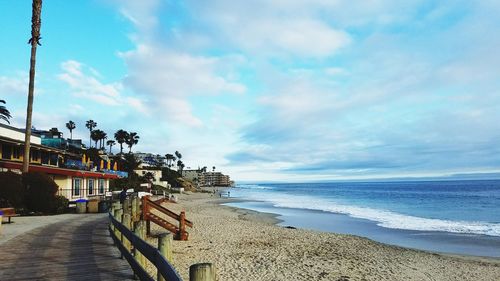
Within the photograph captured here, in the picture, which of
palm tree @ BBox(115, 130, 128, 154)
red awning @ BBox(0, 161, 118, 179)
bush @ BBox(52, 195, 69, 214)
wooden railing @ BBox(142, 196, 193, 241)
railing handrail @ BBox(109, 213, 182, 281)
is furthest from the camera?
palm tree @ BBox(115, 130, 128, 154)

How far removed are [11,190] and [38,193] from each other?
74.6 inches

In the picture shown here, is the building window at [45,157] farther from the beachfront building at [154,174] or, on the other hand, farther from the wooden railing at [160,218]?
the beachfront building at [154,174]

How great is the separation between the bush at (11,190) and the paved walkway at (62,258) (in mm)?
10401

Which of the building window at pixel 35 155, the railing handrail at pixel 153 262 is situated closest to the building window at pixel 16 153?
the building window at pixel 35 155

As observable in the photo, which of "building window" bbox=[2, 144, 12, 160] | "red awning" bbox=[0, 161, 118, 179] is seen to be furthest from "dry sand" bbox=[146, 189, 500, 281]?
"building window" bbox=[2, 144, 12, 160]

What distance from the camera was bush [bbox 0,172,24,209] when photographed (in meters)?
22.2

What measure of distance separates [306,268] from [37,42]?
2691 cm

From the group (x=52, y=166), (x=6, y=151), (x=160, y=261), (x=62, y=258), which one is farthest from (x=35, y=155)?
(x=160, y=261)

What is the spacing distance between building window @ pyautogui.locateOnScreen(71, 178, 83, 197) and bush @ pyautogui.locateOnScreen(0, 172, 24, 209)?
11690mm

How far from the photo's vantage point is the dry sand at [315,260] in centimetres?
1348

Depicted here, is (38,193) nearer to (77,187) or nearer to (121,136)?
(77,187)

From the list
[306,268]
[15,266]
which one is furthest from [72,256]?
[306,268]

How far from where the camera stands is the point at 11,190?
2252 centimetres

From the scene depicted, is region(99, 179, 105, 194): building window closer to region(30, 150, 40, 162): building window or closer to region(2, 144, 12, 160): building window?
region(30, 150, 40, 162): building window
